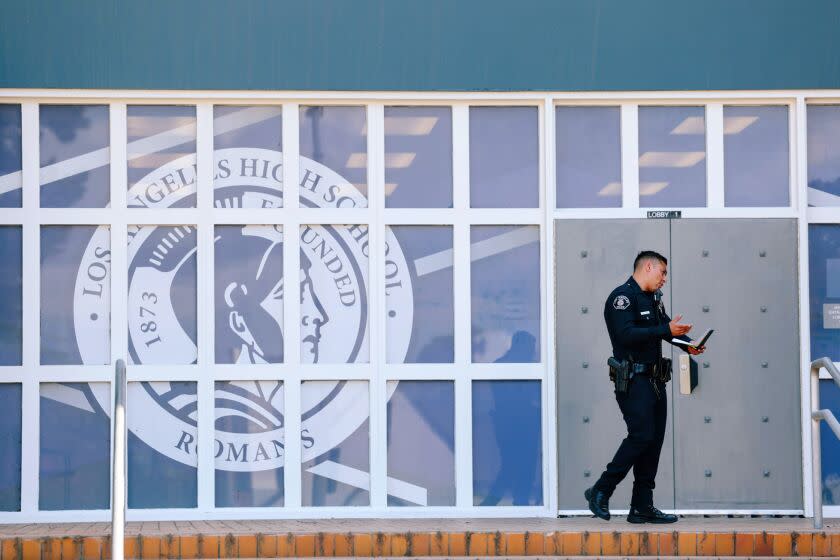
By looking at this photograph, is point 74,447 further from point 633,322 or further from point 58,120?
point 633,322

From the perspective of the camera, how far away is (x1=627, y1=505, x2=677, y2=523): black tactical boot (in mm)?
9359

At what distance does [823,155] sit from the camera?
10.0 metres

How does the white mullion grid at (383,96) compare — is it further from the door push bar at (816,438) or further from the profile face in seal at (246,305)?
the door push bar at (816,438)

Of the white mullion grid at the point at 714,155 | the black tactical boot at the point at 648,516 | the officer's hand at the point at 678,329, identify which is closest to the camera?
the officer's hand at the point at 678,329

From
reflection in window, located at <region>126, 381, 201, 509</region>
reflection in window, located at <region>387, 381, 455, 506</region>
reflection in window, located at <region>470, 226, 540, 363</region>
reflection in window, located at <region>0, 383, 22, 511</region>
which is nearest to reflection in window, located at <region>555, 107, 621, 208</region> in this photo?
reflection in window, located at <region>470, 226, 540, 363</region>

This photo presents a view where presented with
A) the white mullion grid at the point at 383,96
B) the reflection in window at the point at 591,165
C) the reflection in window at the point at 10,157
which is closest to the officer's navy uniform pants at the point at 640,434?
the reflection in window at the point at 591,165

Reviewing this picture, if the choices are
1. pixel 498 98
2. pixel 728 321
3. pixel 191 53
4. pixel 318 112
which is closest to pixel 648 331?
pixel 728 321

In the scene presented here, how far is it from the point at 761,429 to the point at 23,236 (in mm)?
4986

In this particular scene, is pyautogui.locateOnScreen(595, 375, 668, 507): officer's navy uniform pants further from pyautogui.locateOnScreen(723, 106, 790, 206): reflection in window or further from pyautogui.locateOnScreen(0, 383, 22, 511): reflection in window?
pyautogui.locateOnScreen(0, 383, 22, 511): reflection in window

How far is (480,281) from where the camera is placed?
391 inches

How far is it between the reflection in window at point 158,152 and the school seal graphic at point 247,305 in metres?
0.01

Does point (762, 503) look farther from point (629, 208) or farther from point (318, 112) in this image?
point (318, 112)

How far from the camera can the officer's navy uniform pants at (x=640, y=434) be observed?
9.09 meters

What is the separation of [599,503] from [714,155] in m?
2.46
